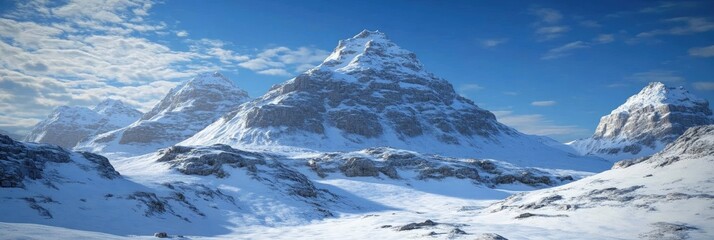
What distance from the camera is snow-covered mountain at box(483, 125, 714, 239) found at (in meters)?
28.5

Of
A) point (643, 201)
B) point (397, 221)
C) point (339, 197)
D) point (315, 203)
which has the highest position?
point (339, 197)

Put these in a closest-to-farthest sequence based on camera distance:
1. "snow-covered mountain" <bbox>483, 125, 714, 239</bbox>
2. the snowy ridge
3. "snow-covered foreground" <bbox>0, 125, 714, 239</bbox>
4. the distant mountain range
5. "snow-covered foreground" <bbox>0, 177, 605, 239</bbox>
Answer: "snow-covered foreground" <bbox>0, 177, 605, 239</bbox> → "snow-covered mountain" <bbox>483, 125, 714, 239</bbox> → "snow-covered foreground" <bbox>0, 125, 714, 239</bbox> → the distant mountain range → the snowy ridge

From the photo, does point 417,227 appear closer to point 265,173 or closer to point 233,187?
point 233,187

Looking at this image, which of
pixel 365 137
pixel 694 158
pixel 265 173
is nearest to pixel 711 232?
pixel 694 158

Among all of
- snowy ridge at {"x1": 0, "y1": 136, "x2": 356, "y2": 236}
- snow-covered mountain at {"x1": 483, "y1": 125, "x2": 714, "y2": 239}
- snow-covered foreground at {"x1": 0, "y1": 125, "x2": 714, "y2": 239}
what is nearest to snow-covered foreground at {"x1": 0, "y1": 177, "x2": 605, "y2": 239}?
snow-covered foreground at {"x1": 0, "y1": 125, "x2": 714, "y2": 239}

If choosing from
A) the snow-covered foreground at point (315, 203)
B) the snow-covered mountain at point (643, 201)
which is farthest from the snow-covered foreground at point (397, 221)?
the snow-covered mountain at point (643, 201)

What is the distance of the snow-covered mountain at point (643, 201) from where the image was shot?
1123 inches

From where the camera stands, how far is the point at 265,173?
80.0 m

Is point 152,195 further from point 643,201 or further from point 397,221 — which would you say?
point 643,201

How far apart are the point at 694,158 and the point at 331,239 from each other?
37.6 m

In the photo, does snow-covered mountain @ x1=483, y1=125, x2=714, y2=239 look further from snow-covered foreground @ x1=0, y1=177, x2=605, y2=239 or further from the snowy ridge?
the snowy ridge

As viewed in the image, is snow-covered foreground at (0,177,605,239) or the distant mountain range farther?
the distant mountain range

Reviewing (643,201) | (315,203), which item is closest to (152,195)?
(315,203)

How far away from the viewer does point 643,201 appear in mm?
34969
